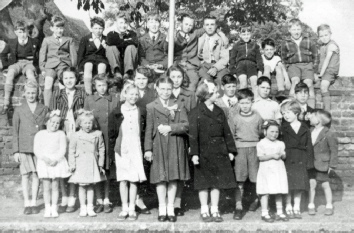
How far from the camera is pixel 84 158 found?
6.77m

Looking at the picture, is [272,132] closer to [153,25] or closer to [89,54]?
[153,25]

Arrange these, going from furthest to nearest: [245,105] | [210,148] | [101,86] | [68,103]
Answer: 1. [68,103]
2. [101,86]
3. [245,105]
4. [210,148]

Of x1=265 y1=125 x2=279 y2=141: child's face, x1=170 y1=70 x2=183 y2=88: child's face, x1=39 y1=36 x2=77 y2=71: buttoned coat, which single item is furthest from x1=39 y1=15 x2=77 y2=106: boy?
x1=265 y1=125 x2=279 y2=141: child's face

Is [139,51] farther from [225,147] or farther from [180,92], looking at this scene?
[225,147]

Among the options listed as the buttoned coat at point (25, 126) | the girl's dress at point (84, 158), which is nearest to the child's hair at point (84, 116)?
the girl's dress at point (84, 158)

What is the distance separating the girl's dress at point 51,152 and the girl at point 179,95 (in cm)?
155

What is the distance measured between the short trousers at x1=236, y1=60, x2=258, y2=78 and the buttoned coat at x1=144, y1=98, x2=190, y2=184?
234 cm

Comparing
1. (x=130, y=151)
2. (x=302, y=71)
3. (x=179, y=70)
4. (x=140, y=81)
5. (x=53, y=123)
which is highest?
(x=302, y=71)

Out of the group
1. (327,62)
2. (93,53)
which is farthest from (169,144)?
(327,62)

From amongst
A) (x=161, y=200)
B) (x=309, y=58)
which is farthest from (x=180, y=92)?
(x=309, y=58)

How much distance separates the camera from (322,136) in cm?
729

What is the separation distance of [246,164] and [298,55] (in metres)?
2.82

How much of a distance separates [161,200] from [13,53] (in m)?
3.95

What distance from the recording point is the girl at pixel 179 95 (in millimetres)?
6980
